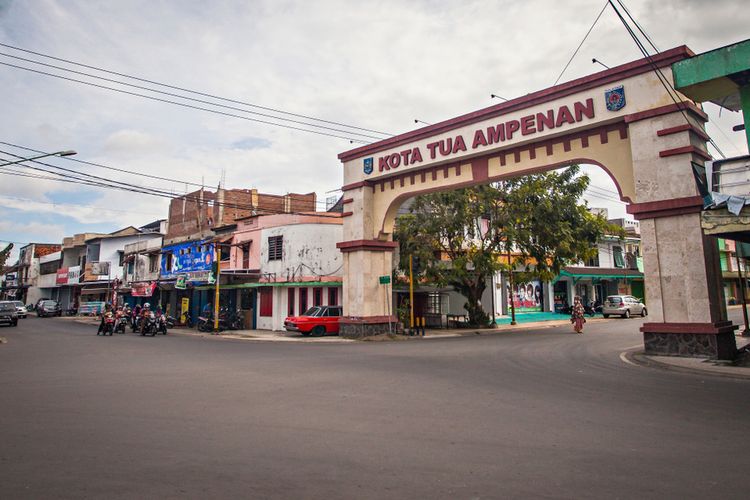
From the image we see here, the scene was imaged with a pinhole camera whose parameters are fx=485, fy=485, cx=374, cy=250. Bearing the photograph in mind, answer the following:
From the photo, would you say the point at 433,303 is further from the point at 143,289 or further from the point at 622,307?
the point at 143,289

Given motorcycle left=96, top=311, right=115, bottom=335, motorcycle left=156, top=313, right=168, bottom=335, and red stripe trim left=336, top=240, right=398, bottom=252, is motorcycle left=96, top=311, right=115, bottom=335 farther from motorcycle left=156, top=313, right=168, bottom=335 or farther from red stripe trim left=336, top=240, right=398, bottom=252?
red stripe trim left=336, top=240, right=398, bottom=252

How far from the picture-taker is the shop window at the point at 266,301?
90.2 feet

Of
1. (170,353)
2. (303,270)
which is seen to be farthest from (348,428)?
(303,270)

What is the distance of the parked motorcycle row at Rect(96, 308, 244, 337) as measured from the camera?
25.0 metres

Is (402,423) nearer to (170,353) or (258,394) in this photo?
(258,394)

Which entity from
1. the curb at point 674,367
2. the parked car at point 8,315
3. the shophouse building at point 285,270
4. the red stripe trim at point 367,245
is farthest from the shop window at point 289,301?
the parked car at point 8,315

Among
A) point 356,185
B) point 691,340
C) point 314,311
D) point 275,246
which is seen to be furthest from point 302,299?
point 691,340

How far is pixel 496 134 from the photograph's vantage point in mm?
17719

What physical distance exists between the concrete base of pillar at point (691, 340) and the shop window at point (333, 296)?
53.8ft

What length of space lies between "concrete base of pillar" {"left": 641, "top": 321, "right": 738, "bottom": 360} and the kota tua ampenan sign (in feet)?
22.2

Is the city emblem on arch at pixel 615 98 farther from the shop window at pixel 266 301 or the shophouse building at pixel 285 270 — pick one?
the shop window at pixel 266 301

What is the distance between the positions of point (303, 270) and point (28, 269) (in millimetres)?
59183

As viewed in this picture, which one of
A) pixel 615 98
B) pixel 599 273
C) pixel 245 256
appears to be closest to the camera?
pixel 615 98

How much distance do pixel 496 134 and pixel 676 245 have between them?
284 inches
